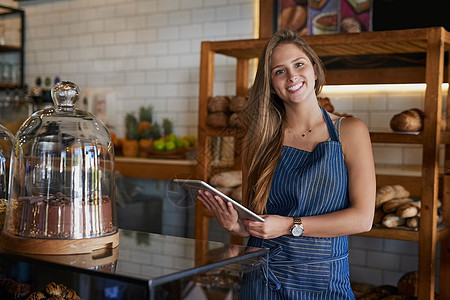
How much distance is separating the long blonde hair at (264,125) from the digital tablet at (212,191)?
0.30 m

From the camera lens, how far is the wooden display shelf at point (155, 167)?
14.2 ft

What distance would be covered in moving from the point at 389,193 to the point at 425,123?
530mm

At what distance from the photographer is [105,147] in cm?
166

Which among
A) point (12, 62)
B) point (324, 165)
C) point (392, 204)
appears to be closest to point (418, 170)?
point (392, 204)

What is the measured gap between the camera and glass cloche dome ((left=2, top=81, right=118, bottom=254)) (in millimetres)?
1425

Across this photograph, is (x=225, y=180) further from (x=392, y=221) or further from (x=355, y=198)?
(x=355, y=198)

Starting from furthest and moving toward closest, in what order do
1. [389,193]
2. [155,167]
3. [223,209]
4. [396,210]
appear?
[155,167]
[389,193]
[396,210]
[223,209]

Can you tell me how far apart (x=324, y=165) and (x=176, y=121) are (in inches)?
122

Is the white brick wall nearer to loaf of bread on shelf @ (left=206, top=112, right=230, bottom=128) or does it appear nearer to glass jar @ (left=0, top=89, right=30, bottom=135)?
glass jar @ (left=0, top=89, right=30, bottom=135)

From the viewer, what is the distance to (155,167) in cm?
450

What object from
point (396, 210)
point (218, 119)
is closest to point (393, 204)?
point (396, 210)

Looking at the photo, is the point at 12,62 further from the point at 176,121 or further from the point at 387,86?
the point at 387,86

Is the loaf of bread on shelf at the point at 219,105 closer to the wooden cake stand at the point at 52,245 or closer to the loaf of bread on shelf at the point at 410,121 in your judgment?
the loaf of bread on shelf at the point at 410,121

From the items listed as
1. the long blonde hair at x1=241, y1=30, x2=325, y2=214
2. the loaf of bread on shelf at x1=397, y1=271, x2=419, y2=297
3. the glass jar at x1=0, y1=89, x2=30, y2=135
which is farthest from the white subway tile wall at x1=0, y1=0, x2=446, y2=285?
the long blonde hair at x1=241, y1=30, x2=325, y2=214
